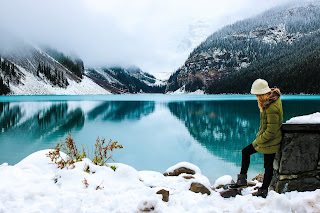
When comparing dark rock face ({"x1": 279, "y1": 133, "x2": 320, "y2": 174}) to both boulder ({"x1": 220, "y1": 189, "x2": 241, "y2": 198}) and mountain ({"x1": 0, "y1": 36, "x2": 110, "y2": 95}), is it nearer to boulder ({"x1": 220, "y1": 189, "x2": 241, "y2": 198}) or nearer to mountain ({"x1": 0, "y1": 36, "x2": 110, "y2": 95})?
boulder ({"x1": 220, "y1": 189, "x2": 241, "y2": 198})

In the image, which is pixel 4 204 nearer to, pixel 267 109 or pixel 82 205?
pixel 82 205

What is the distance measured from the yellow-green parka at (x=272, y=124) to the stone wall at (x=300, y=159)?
18 cm

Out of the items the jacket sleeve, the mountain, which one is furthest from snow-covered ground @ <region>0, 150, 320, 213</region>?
the mountain

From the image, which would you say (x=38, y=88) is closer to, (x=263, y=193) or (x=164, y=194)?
(x=164, y=194)

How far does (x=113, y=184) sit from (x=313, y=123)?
4402 millimetres

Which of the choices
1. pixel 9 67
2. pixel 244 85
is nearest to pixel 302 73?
pixel 244 85

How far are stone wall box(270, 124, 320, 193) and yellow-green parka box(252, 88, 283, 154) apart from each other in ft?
0.58

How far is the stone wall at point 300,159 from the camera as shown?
15.3ft

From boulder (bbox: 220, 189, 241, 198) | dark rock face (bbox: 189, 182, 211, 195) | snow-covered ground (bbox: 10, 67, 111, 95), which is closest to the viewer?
boulder (bbox: 220, 189, 241, 198)

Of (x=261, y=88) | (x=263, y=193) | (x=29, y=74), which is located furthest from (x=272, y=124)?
(x=29, y=74)

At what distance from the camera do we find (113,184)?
5.45 m

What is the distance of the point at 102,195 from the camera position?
15.6ft

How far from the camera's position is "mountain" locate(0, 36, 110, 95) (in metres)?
141

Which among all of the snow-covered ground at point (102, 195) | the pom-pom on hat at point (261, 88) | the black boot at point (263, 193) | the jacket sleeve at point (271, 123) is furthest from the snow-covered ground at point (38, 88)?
the jacket sleeve at point (271, 123)
